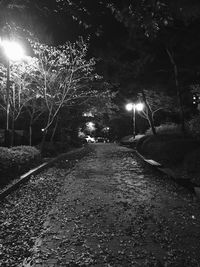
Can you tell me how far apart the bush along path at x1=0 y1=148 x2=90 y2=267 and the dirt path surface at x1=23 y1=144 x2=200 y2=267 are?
0.76 feet

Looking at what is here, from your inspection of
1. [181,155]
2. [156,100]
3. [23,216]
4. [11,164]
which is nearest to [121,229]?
[23,216]

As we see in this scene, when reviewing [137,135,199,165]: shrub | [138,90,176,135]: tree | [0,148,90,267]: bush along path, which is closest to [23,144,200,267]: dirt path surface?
[0,148,90,267]: bush along path

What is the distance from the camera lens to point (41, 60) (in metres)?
17.6

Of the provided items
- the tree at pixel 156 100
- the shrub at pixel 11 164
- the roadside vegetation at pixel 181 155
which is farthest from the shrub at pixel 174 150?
the tree at pixel 156 100

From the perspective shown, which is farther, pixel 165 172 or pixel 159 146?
pixel 159 146

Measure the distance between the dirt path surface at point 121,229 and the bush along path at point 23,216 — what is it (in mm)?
232

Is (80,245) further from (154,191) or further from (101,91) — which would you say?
(101,91)

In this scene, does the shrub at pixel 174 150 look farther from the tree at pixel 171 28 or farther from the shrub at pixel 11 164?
the shrub at pixel 11 164

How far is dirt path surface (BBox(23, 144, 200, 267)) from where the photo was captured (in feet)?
12.9

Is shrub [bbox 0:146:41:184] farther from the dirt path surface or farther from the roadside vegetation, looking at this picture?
the roadside vegetation

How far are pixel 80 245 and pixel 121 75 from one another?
64.5ft

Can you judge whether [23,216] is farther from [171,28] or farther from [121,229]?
[171,28]

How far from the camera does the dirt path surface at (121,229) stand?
3938 millimetres

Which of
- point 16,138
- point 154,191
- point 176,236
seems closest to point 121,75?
point 16,138
